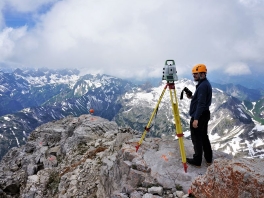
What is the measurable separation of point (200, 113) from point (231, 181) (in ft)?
12.6

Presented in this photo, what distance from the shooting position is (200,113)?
418 inches

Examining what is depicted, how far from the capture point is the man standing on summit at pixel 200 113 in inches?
420

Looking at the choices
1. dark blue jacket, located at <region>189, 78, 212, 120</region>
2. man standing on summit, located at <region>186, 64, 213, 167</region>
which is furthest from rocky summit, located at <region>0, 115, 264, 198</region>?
dark blue jacket, located at <region>189, 78, 212, 120</region>

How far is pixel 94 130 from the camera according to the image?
27.2 m

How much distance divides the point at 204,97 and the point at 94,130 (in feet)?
61.2

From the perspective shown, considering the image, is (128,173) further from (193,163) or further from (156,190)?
(193,163)

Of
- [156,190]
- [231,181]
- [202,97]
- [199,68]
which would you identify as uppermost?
[199,68]

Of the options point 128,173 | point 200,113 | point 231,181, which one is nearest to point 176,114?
point 200,113

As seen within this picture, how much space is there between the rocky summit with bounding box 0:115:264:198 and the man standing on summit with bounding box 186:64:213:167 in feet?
2.23

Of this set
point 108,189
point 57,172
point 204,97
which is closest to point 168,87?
point 204,97

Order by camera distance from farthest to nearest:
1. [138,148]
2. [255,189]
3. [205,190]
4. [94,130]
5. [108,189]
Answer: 1. [94,130]
2. [138,148]
3. [108,189]
4. [205,190]
5. [255,189]

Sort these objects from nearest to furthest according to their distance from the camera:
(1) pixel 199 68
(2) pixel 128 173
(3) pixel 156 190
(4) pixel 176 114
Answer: (3) pixel 156 190 → (1) pixel 199 68 → (4) pixel 176 114 → (2) pixel 128 173

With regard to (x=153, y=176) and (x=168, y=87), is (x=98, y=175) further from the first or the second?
(x=168, y=87)

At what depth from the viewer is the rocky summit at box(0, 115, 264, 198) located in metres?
7.57
